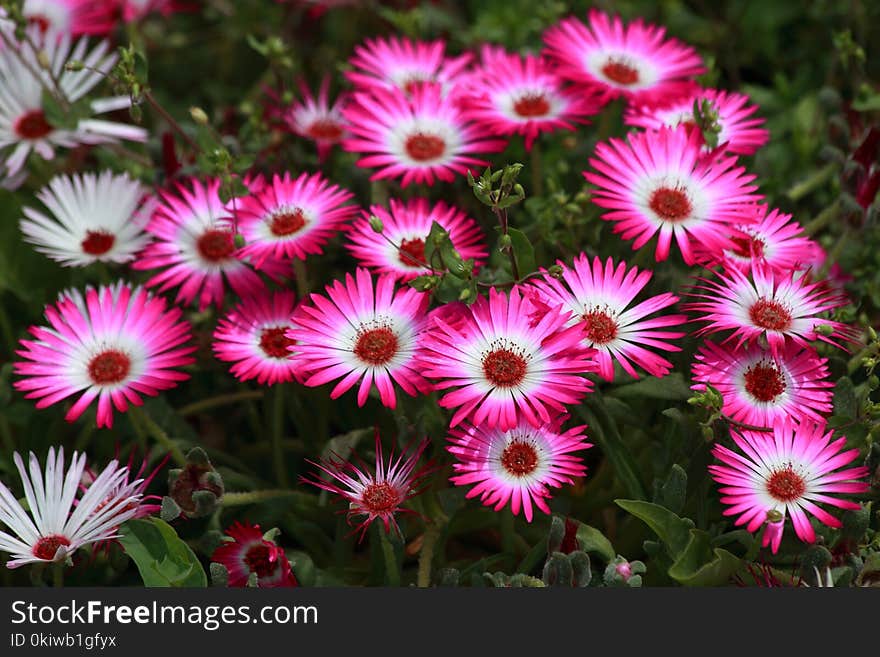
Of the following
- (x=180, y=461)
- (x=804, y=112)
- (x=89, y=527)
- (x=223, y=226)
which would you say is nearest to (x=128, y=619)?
(x=89, y=527)

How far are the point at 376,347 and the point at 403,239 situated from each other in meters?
0.20

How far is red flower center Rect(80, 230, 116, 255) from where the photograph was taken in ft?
4.92

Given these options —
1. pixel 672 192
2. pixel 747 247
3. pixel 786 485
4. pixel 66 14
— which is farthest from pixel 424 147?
pixel 66 14

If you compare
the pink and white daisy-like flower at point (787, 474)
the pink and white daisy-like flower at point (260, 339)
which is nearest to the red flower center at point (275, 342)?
the pink and white daisy-like flower at point (260, 339)

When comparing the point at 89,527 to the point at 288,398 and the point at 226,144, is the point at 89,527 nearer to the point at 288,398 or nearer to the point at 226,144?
the point at 288,398

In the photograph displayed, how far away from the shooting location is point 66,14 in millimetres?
1946

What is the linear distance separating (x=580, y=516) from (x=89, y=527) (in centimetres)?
63

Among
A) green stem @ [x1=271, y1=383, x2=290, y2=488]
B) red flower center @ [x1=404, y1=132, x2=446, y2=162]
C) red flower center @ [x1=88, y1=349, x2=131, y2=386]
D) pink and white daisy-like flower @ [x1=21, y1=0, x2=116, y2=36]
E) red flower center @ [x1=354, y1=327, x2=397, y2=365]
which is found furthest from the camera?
pink and white daisy-like flower @ [x1=21, y1=0, x2=116, y2=36]

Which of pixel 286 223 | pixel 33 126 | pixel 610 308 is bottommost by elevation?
pixel 610 308

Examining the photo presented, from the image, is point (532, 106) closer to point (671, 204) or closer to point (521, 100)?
point (521, 100)

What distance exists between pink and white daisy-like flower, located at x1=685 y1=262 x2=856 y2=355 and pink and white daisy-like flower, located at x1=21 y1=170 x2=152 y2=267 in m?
0.82

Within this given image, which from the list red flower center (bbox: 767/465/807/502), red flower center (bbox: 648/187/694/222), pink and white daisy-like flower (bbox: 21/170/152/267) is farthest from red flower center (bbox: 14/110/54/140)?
red flower center (bbox: 767/465/807/502)

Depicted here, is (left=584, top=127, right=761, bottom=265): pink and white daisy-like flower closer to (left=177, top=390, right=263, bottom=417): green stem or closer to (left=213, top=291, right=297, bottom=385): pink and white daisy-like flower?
(left=213, top=291, right=297, bottom=385): pink and white daisy-like flower

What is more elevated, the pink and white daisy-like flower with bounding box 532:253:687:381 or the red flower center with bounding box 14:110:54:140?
the red flower center with bounding box 14:110:54:140
